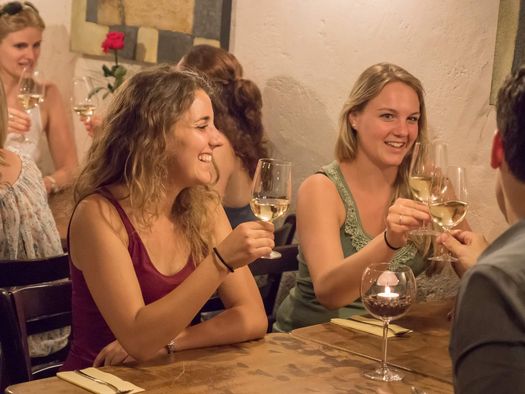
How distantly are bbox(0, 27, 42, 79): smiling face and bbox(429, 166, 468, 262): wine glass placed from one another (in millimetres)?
2777

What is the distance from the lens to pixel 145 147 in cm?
234

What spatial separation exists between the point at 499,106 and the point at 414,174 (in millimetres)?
1500

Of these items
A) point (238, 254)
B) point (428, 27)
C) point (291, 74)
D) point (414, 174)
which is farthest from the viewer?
point (291, 74)

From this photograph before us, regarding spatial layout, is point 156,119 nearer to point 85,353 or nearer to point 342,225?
point 85,353

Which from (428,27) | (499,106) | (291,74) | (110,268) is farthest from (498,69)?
(499,106)

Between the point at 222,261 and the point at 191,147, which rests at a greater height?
the point at 191,147

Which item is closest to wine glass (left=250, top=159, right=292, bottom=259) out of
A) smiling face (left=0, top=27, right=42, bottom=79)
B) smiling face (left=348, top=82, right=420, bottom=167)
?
smiling face (left=348, top=82, right=420, bottom=167)

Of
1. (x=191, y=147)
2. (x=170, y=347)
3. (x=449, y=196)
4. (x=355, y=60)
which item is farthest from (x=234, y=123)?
(x=170, y=347)

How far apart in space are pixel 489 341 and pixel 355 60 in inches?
111

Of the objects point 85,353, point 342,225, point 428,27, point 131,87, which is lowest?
point 85,353

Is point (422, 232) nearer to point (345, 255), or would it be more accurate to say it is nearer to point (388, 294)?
point (345, 255)

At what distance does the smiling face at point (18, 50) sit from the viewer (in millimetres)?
4555

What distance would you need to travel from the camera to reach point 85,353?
7.64ft

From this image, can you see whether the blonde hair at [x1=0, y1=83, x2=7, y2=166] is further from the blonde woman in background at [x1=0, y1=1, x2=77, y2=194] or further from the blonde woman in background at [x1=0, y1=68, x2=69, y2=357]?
the blonde woman in background at [x1=0, y1=1, x2=77, y2=194]
